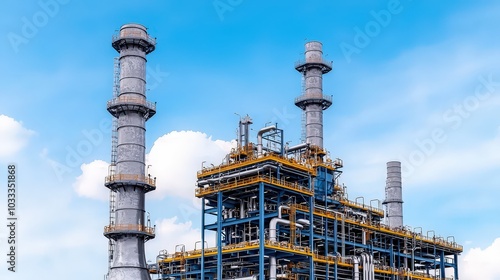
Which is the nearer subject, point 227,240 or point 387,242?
point 227,240

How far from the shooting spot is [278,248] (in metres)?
65.4

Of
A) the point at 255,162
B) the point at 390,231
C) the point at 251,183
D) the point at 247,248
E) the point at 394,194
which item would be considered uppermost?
the point at 394,194

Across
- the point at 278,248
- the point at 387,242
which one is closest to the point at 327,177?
the point at 387,242

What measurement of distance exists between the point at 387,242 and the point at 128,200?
3078cm

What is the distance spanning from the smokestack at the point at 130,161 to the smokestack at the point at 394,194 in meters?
35.8

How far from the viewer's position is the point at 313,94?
95062 millimetres

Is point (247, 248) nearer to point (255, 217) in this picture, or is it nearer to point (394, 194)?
point (255, 217)

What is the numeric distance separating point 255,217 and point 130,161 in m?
16.1

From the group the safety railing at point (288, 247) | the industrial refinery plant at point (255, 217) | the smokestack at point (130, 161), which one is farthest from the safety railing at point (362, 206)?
the smokestack at point (130, 161)

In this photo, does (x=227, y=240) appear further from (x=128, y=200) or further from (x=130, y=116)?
(x=130, y=116)

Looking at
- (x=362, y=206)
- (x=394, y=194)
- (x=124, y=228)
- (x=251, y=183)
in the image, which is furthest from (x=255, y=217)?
(x=394, y=194)

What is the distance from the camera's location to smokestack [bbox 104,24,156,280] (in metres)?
75.8

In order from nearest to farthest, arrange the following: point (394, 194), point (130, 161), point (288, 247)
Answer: point (288, 247), point (130, 161), point (394, 194)

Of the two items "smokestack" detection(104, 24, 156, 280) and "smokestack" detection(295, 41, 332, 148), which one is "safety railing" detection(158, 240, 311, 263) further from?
"smokestack" detection(295, 41, 332, 148)
